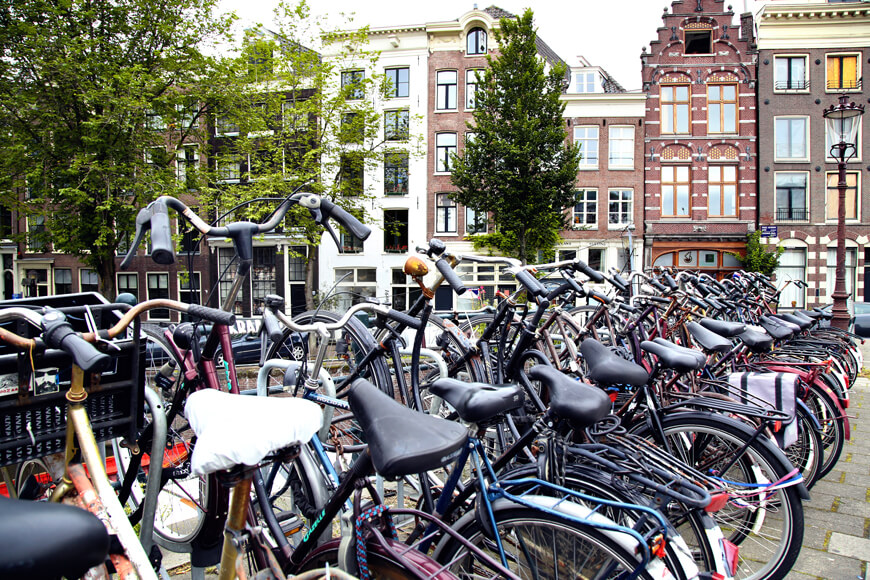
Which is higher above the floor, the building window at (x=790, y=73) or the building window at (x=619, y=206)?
the building window at (x=790, y=73)

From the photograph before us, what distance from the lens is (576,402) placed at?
5.34ft

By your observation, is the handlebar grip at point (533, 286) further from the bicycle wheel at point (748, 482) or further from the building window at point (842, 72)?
the building window at point (842, 72)

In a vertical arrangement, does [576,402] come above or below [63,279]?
below

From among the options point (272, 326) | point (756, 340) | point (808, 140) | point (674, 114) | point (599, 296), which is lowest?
point (756, 340)

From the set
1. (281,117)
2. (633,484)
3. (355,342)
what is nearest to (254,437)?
(633,484)

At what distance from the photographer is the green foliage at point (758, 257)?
69.3 feet

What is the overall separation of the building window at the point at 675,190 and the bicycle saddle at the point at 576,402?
23.3 metres

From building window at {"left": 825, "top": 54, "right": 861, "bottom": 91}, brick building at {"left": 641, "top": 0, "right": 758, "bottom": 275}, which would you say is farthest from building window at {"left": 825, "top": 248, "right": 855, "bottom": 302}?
building window at {"left": 825, "top": 54, "right": 861, "bottom": 91}

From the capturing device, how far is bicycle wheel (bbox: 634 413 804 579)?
7.00 ft

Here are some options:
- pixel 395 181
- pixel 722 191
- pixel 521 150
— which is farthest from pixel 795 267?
pixel 395 181

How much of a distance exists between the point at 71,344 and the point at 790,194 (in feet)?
86.9

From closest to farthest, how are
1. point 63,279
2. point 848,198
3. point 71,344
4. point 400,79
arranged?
point 71,344 → point 848,198 → point 400,79 → point 63,279

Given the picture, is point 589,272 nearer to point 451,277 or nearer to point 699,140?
point 451,277

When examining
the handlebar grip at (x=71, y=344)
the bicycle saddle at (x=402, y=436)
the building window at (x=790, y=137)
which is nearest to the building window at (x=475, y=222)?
the building window at (x=790, y=137)
